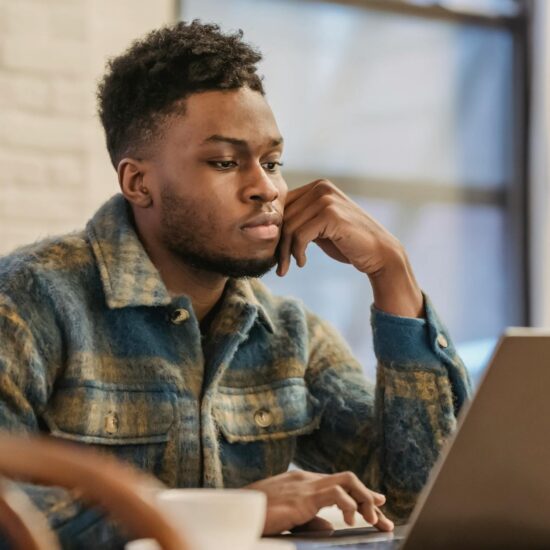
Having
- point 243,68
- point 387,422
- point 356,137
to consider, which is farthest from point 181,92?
point 356,137

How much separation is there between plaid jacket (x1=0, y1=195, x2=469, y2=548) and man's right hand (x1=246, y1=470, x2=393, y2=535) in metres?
0.28

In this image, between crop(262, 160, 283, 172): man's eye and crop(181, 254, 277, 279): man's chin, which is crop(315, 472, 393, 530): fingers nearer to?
crop(181, 254, 277, 279): man's chin

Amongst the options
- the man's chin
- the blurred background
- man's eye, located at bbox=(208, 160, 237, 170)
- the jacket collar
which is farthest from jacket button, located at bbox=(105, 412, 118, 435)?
the blurred background

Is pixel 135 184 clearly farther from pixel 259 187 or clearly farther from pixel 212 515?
pixel 212 515

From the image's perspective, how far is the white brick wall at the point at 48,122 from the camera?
2.56m

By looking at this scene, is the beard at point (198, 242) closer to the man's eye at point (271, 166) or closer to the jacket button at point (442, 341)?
the man's eye at point (271, 166)

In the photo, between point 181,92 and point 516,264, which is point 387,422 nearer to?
point 181,92

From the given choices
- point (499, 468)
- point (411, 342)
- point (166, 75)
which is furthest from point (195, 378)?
point (499, 468)

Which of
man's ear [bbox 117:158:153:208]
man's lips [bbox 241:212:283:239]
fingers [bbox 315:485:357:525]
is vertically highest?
man's ear [bbox 117:158:153:208]

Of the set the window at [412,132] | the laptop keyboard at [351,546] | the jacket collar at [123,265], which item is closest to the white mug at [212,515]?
the laptop keyboard at [351,546]

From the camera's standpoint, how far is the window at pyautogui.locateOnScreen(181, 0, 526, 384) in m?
3.24

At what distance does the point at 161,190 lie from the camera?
62.2 inches

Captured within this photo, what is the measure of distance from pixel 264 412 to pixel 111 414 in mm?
235

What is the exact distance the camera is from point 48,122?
2.60 metres
